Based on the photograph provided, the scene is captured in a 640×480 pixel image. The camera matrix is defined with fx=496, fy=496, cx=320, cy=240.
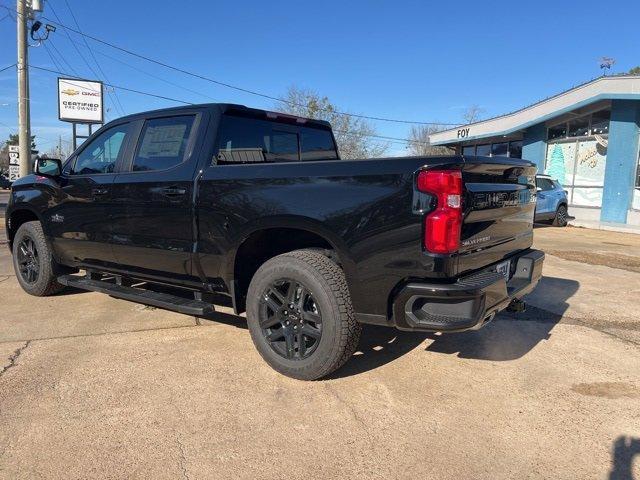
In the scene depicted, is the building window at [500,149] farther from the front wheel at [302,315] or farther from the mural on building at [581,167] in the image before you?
the front wheel at [302,315]

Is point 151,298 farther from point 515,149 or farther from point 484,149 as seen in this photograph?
point 484,149

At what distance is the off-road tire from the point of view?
17.7 ft

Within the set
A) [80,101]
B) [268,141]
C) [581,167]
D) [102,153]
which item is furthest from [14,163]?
[581,167]

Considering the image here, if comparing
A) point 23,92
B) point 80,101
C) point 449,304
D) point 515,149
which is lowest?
point 449,304

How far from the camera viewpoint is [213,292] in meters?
3.98

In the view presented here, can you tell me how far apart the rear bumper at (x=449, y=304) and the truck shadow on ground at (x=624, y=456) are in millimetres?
932

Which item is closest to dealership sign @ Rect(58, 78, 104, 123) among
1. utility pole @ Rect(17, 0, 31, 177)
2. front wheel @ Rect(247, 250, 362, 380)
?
utility pole @ Rect(17, 0, 31, 177)

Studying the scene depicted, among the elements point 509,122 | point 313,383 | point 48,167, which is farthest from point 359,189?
point 509,122

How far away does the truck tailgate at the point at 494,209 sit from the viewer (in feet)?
9.80

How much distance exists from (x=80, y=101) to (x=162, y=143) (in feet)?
93.6

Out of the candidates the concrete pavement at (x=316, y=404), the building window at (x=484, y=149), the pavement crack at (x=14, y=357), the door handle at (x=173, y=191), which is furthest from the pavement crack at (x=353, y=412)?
the building window at (x=484, y=149)

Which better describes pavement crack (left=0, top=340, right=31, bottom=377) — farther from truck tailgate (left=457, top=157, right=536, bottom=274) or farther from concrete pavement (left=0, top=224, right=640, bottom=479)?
truck tailgate (left=457, top=157, right=536, bottom=274)

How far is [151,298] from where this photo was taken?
4.18 metres

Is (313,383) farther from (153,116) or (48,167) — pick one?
(48,167)
